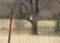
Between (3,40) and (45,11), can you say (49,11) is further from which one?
(3,40)

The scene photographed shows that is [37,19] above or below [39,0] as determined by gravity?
below

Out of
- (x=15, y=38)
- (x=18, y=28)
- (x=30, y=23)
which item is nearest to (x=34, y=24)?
(x=30, y=23)

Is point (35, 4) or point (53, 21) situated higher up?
point (35, 4)

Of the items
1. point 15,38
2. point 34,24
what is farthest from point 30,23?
point 15,38

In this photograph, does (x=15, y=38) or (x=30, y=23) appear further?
(x=30, y=23)

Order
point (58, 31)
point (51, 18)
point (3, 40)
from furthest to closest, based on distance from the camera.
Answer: point (51, 18)
point (58, 31)
point (3, 40)

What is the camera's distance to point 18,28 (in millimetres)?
5531

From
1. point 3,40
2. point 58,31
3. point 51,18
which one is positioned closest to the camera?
point 3,40

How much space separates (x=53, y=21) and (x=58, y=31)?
370 millimetres

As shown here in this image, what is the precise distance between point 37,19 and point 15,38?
1.12 metres

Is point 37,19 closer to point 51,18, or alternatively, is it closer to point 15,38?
point 51,18

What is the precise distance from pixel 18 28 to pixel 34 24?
0.48m

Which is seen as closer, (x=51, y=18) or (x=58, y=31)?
(x=58, y=31)

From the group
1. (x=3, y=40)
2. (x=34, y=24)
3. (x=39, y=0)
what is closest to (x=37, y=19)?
(x=34, y=24)
